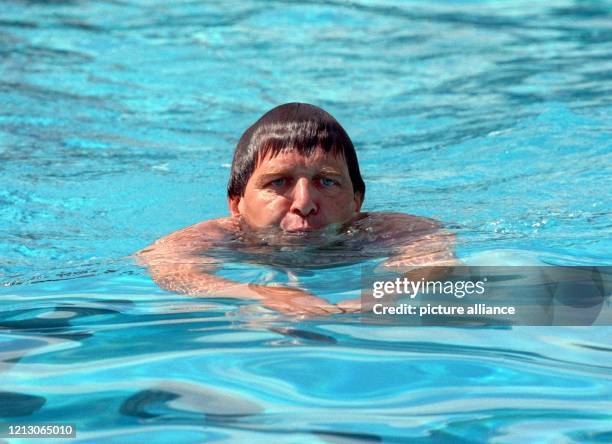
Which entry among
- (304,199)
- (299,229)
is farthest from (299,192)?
(299,229)

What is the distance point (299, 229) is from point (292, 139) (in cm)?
42

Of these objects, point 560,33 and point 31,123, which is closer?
point 31,123

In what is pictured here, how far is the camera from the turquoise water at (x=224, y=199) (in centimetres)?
255

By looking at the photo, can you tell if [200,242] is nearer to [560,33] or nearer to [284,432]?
[284,432]

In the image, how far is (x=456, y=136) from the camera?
698 cm

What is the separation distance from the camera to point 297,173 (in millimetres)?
4219

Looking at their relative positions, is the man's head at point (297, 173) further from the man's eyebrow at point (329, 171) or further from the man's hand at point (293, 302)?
the man's hand at point (293, 302)

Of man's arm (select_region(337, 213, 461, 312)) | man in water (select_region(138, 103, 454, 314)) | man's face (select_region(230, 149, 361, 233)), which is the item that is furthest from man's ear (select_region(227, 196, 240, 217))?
man's arm (select_region(337, 213, 461, 312))

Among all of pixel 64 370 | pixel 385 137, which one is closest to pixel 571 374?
pixel 64 370

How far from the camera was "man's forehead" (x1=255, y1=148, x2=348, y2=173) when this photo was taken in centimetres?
425

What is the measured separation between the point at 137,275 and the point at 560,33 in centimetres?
679

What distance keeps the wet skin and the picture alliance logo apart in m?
0.27

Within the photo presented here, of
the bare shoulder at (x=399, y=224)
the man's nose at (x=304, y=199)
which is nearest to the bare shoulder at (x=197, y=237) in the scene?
the man's nose at (x=304, y=199)

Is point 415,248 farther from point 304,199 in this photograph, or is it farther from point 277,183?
point 277,183
